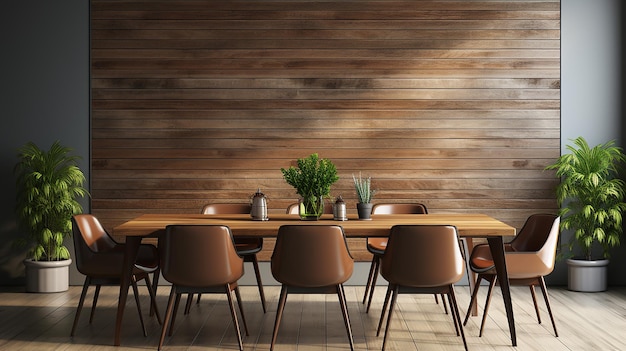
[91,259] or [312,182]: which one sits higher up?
[312,182]

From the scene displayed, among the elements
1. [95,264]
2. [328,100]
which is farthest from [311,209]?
[328,100]

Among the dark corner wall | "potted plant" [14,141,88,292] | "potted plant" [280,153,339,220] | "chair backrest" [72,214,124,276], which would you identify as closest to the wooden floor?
"potted plant" [14,141,88,292]

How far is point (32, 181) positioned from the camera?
7094 mm

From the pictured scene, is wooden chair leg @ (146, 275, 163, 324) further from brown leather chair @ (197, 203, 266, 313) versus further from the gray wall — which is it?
the gray wall

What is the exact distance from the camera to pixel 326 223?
16.8 ft

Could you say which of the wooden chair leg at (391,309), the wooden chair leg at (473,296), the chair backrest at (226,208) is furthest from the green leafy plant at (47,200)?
the wooden chair leg at (473,296)

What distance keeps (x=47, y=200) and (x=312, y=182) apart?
2900mm

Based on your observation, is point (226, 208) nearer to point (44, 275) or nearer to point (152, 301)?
point (152, 301)

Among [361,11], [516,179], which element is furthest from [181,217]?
[516,179]

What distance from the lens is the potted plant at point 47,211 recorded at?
7.05 metres

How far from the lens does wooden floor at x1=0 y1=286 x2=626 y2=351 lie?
5098 millimetres

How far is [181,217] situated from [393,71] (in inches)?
113

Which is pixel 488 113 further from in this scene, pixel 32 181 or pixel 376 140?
pixel 32 181

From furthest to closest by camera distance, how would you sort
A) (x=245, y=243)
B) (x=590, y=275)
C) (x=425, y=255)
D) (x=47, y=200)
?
(x=590, y=275), (x=47, y=200), (x=245, y=243), (x=425, y=255)
